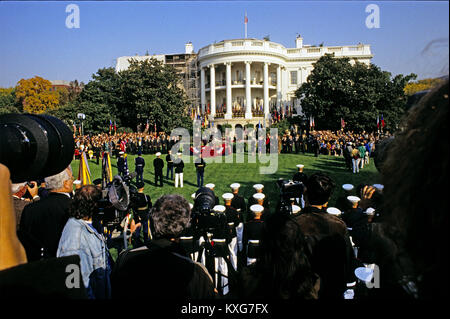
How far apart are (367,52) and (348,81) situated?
55.0 feet

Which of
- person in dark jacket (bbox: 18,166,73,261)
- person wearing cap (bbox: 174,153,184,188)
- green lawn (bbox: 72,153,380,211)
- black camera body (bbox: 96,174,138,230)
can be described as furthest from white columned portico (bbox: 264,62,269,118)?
person in dark jacket (bbox: 18,166,73,261)

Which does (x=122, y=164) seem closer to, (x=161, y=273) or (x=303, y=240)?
(x=161, y=273)

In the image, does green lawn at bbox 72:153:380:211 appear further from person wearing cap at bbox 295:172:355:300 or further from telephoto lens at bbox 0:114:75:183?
telephoto lens at bbox 0:114:75:183

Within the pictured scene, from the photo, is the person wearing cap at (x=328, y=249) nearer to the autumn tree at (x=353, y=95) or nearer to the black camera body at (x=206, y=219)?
the black camera body at (x=206, y=219)

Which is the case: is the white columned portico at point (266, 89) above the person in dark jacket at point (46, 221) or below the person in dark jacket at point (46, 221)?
above

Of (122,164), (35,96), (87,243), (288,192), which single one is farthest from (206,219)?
(35,96)

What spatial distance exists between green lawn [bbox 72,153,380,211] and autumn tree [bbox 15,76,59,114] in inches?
1734

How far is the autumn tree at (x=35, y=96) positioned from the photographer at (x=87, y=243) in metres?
62.0

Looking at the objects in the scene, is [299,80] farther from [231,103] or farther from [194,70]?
[194,70]

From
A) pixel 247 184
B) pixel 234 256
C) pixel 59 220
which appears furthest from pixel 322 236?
pixel 247 184

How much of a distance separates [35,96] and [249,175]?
56.9m

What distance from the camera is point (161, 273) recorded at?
6.75 feet

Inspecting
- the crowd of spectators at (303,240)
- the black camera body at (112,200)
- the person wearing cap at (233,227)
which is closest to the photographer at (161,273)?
the crowd of spectators at (303,240)

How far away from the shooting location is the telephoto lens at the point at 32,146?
1608 mm
